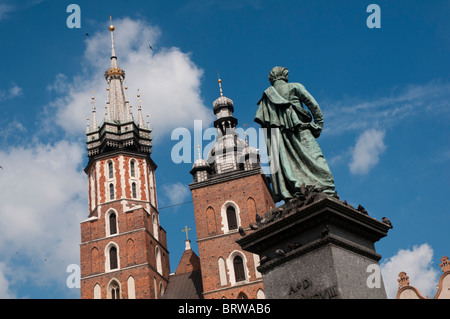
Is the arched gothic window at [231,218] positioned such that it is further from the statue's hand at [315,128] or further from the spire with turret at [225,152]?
the statue's hand at [315,128]

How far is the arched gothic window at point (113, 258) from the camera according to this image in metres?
37.1

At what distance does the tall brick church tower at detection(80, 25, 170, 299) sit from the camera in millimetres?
36312

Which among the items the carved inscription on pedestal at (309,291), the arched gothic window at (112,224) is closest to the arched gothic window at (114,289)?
the arched gothic window at (112,224)

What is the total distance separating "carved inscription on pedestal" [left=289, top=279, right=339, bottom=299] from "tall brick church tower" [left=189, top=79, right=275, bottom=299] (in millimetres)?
26955

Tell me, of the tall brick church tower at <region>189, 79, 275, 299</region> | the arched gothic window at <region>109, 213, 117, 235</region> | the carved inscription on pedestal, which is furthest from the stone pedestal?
the arched gothic window at <region>109, 213, 117, 235</region>

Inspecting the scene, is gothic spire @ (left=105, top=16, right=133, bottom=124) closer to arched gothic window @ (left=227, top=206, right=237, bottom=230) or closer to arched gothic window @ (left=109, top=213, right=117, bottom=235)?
arched gothic window @ (left=109, top=213, right=117, bottom=235)

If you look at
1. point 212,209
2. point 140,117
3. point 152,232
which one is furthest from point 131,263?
point 140,117

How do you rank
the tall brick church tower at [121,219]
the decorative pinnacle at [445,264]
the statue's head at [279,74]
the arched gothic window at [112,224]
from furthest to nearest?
the arched gothic window at [112,224], the tall brick church tower at [121,219], the decorative pinnacle at [445,264], the statue's head at [279,74]

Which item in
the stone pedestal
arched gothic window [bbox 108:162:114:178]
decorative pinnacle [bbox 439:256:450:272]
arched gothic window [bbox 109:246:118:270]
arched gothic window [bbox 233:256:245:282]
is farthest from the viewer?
arched gothic window [bbox 108:162:114:178]

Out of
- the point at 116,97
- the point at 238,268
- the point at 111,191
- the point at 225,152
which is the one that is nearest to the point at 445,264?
the point at 238,268

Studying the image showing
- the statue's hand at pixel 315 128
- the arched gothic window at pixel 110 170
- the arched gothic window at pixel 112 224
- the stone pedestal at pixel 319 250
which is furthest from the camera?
the arched gothic window at pixel 110 170

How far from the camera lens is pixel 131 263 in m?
36.6

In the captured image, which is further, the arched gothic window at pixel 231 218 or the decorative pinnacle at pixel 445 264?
the arched gothic window at pixel 231 218
